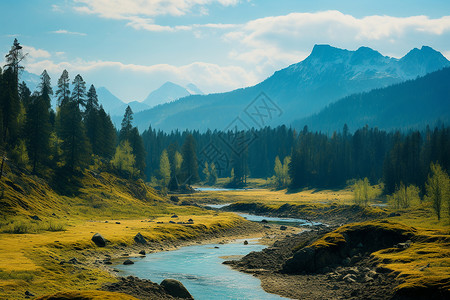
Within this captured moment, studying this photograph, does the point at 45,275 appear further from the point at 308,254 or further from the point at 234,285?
the point at 308,254

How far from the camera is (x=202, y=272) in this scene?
140 ft

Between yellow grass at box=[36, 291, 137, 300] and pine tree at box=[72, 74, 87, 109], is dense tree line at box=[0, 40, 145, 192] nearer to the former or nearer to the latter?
pine tree at box=[72, 74, 87, 109]

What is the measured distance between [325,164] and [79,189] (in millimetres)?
113928

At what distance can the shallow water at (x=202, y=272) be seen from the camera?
3497cm

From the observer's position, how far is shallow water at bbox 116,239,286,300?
35.0 m

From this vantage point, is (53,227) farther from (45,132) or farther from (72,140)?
(72,140)

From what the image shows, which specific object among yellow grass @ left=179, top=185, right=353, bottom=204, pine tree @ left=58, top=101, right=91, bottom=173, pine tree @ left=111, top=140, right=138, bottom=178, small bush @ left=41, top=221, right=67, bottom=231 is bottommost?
yellow grass @ left=179, top=185, right=353, bottom=204

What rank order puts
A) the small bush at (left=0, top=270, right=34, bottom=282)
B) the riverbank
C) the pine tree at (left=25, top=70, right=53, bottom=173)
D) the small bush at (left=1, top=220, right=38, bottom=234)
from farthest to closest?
the pine tree at (left=25, top=70, right=53, bottom=173), the small bush at (left=1, top=220, right=38, bottom=234), the riverbank, the small bush at (left=0, top=270, right=34, bottom=282)

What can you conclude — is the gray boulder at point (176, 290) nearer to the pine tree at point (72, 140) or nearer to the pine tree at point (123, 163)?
the pine tree at point (72, 140)

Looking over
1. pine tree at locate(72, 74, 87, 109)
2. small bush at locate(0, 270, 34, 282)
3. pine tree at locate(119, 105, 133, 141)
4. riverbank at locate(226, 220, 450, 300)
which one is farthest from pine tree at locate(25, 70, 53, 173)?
riverbank at locate(226, 220, 450, 300)

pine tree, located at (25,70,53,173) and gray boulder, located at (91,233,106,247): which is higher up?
pine tree, located at (25,70,53,173)

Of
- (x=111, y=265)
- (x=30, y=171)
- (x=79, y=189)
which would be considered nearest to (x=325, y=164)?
(x=79, y=189)

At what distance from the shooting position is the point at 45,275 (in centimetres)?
3416

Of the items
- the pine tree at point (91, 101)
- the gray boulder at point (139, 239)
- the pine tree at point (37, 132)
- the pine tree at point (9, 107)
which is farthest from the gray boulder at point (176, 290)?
the pine tree at point (91, 101)
